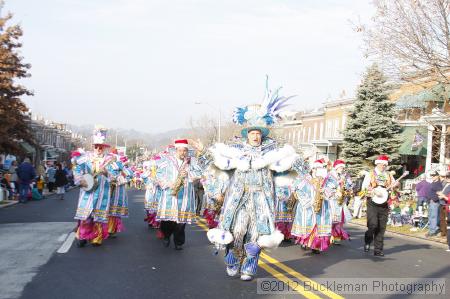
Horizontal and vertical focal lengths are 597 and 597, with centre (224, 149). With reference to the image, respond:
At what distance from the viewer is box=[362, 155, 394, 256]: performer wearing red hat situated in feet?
35.9

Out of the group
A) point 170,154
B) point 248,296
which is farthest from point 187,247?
point 248,296

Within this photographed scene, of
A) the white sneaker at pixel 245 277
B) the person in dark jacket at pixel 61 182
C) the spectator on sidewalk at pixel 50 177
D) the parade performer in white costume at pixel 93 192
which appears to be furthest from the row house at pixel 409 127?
the spectator on sidewalk at pixel 50 177

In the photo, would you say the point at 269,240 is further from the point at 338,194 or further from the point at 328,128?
the point at 328,128

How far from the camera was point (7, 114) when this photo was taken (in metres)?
32.1

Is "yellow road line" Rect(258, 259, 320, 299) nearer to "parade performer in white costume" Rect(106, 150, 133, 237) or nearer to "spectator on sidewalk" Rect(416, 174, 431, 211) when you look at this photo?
"parade performer in white costume" Rect(106, 150, 133, 237)

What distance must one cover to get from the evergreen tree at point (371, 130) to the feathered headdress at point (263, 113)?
2860cm

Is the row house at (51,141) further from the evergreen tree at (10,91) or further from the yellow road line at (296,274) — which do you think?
the yellow road line at (296,274)

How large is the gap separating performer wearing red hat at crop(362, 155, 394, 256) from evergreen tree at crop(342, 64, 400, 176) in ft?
82.8

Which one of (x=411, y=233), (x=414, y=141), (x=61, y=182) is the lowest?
(x=411, y=233)

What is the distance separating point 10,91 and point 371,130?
2143 cm

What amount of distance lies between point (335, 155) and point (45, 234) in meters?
43.6

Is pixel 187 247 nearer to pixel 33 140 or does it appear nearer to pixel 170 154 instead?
pixel 170 154

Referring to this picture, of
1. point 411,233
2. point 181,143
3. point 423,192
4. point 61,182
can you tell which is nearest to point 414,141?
point 423,192

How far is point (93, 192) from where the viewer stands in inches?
426
